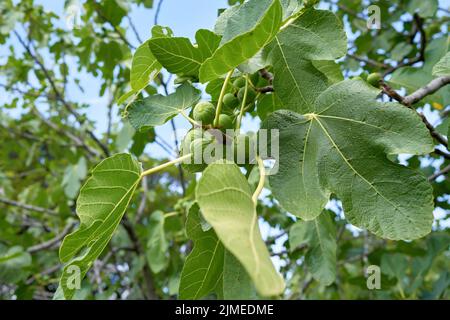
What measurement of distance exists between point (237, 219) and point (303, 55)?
1.84 feet

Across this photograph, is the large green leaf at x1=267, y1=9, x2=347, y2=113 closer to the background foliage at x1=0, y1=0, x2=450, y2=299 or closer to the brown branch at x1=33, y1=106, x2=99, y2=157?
the background foliage at x1=0, y1=0, x2=450, y2=299

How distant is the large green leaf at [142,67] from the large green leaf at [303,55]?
272mm

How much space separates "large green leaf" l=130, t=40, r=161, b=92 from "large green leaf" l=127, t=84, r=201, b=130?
50 mm

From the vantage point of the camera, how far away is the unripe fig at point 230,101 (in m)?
1.09

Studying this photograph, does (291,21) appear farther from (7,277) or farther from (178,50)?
(7,277)

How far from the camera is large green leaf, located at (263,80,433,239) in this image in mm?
914

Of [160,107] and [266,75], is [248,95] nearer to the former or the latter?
[266,75]

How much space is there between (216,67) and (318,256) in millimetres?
867

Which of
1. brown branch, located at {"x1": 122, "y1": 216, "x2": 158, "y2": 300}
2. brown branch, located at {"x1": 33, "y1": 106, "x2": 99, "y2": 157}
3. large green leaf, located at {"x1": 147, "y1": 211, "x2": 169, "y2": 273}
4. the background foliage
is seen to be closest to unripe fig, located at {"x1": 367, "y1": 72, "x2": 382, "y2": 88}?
the background foliage

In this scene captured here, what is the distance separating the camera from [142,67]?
110 cm

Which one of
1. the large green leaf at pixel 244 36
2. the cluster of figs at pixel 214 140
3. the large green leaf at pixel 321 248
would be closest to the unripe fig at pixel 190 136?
the cluster of figs at pixel 214 140

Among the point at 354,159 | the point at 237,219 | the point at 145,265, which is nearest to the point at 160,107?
the point at 354,159

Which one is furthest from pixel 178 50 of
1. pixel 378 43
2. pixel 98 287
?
pixel 98 287
